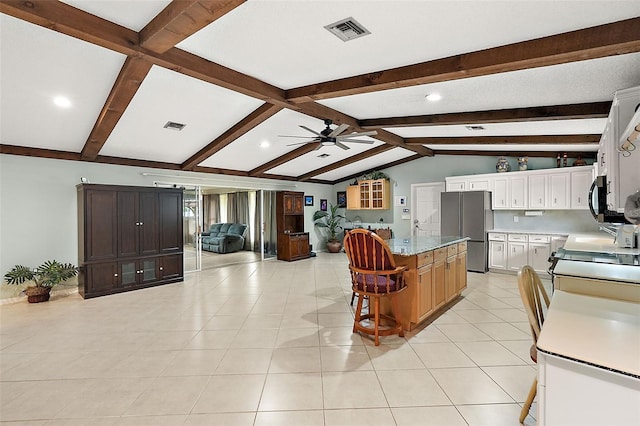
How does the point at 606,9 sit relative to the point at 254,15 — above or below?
below

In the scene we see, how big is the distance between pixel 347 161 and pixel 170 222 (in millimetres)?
4332

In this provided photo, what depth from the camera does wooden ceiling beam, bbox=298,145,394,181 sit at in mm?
7254

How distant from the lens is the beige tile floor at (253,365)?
7.16ft

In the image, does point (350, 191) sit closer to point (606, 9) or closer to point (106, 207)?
point (106, 207)

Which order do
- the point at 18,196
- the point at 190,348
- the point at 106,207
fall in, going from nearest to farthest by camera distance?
the point at 190,348 → the point at 18,196 → the point at 106,207

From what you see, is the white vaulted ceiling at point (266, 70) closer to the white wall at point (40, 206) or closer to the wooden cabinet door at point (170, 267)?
the white wall at point (40, 206)

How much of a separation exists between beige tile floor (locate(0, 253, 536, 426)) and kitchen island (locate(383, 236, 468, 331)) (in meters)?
0.20

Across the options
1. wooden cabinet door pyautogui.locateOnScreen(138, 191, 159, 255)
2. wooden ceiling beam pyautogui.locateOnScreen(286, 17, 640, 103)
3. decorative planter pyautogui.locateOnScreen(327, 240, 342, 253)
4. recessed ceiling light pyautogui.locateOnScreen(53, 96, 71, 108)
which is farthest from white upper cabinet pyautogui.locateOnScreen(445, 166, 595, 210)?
recessed ceiling light pyautogui.locateOnScreen(53, 96, 71, 108)

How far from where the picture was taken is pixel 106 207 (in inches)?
205

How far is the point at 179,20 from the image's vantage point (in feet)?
7.24

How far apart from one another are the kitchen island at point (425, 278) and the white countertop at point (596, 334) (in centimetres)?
169

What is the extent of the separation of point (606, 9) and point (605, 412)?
2.26m

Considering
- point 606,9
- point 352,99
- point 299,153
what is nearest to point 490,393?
point 606,9

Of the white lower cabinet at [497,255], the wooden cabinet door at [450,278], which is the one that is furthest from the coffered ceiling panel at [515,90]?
the white lower cabinet at [497,255]
